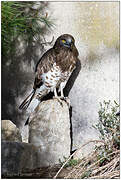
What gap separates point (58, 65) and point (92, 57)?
1.67 feet

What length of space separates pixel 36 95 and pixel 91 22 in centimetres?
110

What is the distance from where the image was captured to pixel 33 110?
3.77 m

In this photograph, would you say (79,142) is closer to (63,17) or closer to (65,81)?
(65,81)

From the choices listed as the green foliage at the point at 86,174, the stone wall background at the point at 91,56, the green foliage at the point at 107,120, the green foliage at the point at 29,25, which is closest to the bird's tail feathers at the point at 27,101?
the stone wall background at the point at 91,56

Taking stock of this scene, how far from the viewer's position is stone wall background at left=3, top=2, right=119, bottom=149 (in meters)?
3.59

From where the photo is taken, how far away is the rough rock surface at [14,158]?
291 centimetres

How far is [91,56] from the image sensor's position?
371cm

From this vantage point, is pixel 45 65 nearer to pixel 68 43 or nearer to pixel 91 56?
pixel 68 43

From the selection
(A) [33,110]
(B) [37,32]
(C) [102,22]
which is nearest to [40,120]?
(A) [33,110]

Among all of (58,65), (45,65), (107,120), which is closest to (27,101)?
(45,65)

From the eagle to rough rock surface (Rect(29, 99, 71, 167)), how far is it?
17 centimetres

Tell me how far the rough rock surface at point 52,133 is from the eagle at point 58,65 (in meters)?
0.17

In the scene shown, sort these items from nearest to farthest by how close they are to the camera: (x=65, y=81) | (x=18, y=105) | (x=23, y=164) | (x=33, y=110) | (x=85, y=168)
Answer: (x=85, y=168), (x=23, y=164), (x=65, y=81), (x=33, y=110), (x=18, y=105)

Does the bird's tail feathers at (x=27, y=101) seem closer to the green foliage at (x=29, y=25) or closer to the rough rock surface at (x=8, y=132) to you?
the rough rock surface at (x=8, y=132)
